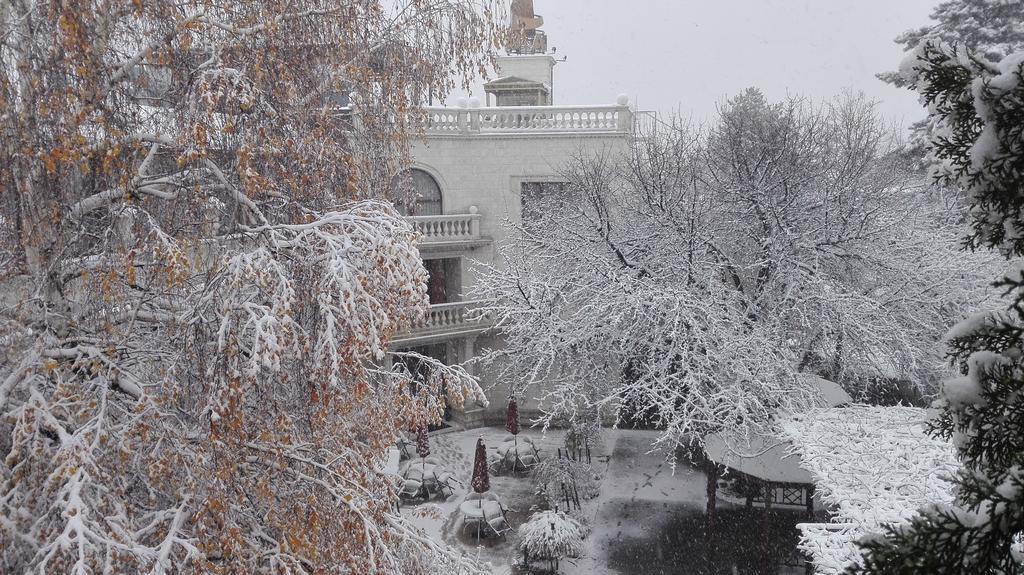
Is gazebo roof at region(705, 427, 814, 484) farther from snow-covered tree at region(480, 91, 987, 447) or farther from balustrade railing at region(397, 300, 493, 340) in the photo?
balustrade railing at region(397, 300, 493, 340)

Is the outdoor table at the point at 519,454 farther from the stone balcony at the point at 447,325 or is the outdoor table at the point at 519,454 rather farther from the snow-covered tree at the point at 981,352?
the snow-covered tree at the point at 981,352

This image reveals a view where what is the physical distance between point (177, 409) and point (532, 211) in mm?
16726

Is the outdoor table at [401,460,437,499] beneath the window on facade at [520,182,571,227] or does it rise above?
beneath

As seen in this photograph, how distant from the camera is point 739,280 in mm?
16422

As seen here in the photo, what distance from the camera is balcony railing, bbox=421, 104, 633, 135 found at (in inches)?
808

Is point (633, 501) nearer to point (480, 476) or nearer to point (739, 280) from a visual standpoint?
point (480, 476)

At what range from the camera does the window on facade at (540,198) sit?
19.8 meters

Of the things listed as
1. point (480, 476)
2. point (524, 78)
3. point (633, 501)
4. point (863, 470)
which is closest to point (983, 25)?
point (524, 78)

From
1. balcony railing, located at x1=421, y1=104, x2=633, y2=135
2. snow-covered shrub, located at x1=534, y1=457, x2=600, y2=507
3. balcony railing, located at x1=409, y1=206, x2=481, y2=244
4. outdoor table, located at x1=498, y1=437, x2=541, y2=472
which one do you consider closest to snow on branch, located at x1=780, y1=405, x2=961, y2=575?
snow-covered shrub, located at x1=534, y1=457, x2=600, y2=507

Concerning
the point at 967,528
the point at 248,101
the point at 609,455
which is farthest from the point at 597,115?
the point at 967,528

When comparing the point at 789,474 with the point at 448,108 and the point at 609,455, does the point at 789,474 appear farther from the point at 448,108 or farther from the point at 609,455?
the point at 448,108

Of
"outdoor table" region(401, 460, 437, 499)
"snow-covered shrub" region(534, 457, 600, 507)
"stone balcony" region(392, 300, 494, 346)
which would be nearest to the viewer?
"snow-covered shrub" region(534, 457, 600, 507)

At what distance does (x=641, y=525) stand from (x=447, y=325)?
8477 mm

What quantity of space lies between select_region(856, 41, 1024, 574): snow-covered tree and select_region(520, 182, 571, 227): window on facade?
16.5 meters
